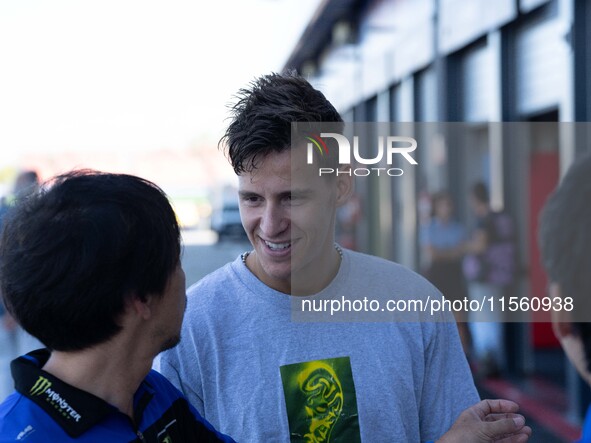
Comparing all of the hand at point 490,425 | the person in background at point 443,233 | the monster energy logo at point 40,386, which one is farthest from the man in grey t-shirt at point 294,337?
the person in background at point 443,233

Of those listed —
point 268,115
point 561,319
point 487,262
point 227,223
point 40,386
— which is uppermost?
point 268,115

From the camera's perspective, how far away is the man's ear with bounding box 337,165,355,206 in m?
2.33

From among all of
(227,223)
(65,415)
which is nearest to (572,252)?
(65,415)

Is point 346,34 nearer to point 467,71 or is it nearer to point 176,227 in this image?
point 467,71

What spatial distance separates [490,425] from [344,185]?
78cm

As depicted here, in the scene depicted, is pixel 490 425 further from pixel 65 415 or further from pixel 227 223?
pixel 227 223

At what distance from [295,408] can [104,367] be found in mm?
549

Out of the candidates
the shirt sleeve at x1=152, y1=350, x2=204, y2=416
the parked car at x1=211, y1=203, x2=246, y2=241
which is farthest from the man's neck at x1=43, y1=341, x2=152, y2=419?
the parked car at x1=211, y1=203, x2=246, y2=241

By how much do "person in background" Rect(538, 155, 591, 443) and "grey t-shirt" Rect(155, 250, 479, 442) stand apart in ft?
2.29

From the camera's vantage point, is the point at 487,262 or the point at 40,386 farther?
the point at 487,262

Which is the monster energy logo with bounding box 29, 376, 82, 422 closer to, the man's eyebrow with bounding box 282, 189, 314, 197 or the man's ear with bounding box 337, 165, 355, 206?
the man's eyebrow with bounding box 282, 189, 314, 197

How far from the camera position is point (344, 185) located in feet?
7.75

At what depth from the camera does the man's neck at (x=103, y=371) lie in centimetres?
169

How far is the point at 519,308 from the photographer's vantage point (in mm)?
2451
